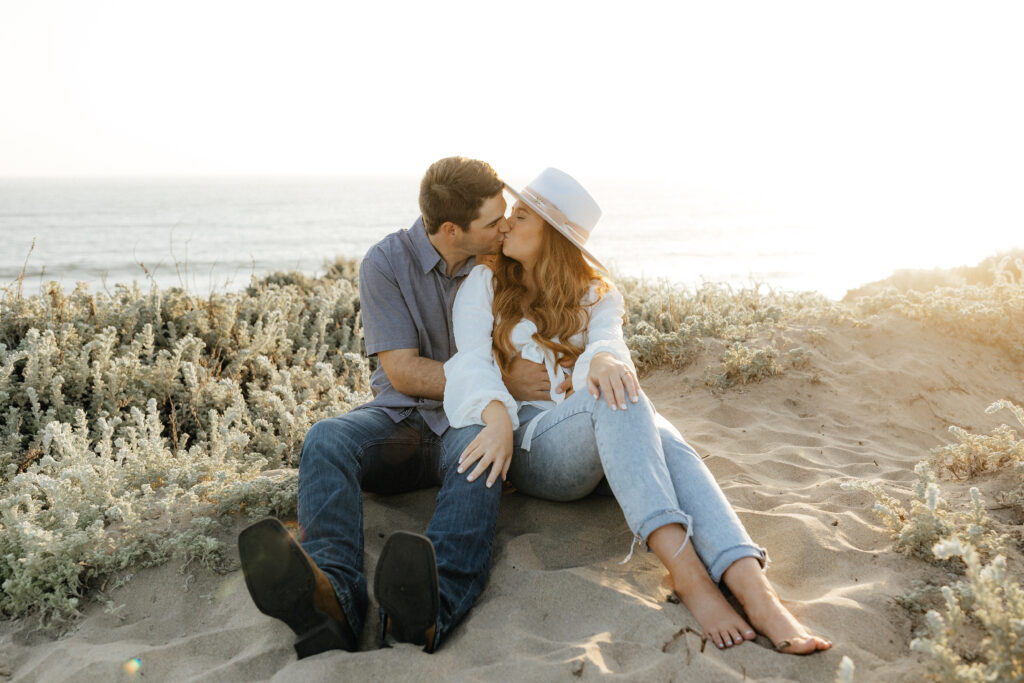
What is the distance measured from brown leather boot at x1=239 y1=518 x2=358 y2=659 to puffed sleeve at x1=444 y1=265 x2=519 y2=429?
3.21 ft

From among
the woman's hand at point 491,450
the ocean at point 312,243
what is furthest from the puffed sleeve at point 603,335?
the ocean at point 312,243

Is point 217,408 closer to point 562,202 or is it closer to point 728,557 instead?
point 562,202

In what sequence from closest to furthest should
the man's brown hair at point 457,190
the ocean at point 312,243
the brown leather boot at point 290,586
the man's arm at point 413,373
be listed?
the brown leather boot at point 290,586 → the man's arm at point 413,373 → the man's brown hair at point 457,190 → the ocean at point 312,243

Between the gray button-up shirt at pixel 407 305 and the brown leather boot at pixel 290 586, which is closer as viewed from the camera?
the brown leather boot at pixel 290 586

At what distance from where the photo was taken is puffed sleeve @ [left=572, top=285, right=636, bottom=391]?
126 inches

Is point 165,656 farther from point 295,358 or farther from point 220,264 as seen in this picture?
point 220,264

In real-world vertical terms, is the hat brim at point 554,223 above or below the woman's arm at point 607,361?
above

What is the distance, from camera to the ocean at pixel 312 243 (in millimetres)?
20234

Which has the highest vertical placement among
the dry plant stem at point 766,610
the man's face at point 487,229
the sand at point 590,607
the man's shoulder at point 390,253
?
the man's face at point 487,229

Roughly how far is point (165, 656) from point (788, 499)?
110 inches

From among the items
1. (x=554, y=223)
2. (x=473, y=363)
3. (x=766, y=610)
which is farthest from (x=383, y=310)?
(x=766, y=610)

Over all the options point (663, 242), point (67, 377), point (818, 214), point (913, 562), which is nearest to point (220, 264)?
point (663, 242)

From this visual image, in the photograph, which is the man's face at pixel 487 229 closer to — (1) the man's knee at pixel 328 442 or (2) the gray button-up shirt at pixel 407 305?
(2) the gray button-up shirt at pixel 407 305

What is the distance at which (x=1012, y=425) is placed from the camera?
15.8 feet
